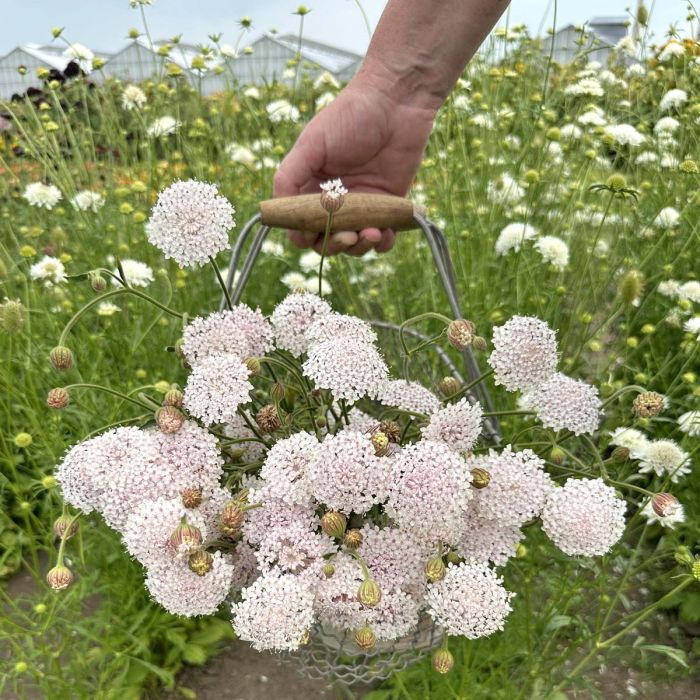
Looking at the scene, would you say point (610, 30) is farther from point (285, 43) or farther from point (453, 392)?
point (453, 392)

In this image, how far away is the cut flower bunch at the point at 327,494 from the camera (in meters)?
0.66

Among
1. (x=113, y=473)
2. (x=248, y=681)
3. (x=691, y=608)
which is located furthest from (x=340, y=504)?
(x=691, y=608)

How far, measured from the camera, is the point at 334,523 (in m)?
0.66

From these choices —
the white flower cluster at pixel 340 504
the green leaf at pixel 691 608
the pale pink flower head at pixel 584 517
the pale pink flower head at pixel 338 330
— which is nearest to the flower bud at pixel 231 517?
the white flower cluster at pixel 340 504

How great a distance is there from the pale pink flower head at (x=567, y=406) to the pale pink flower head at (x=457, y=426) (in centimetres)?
8

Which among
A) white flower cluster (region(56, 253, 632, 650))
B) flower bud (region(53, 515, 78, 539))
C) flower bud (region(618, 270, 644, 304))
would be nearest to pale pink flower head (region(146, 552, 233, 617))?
white flower cluster (region(56, 253, 632, 650))

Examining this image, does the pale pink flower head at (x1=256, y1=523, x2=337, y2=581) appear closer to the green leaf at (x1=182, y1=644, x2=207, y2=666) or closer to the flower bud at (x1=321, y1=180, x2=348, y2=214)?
the flower bud at (x1=321, y1=180, x2=348, y2=214)

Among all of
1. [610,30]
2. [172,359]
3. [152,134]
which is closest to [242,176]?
[152,134]

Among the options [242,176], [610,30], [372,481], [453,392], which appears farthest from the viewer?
[610,30]

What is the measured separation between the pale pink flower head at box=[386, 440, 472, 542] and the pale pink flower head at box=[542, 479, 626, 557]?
0.11 metres

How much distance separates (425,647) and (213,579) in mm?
377

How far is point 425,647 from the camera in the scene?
921 mm

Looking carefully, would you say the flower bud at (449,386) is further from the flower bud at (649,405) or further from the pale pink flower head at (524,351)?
the flower bud at (649,405)

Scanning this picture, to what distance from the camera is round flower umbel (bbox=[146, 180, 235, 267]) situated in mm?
774
